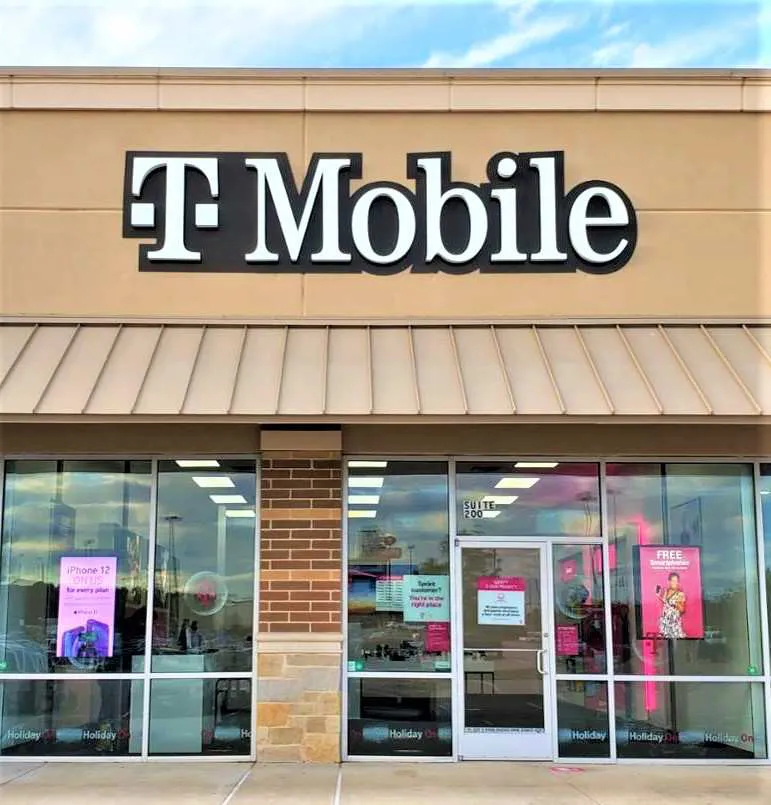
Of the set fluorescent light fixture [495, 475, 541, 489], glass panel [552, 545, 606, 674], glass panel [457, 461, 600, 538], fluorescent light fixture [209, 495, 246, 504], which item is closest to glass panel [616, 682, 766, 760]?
glass panel [552, 545, 606, 674]

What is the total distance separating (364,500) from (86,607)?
10.1 feet

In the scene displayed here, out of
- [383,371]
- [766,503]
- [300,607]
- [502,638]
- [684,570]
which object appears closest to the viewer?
[383,371]

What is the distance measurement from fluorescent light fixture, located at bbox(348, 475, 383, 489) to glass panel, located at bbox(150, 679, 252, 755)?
7.50 feet

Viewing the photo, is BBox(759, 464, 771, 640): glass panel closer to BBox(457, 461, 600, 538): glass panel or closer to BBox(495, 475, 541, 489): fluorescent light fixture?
BBox(457, 461, 600, 538): glass panel

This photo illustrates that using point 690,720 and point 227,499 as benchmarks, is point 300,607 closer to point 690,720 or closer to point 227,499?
point 227,499

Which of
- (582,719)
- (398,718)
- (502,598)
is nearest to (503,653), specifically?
(502,598)

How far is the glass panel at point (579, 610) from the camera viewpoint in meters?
9.41

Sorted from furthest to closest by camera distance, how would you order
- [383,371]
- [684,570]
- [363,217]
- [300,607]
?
1. [363,217]
2. [684,570]
3. [300,607]
4. [383,371]

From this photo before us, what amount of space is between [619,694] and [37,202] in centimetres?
815

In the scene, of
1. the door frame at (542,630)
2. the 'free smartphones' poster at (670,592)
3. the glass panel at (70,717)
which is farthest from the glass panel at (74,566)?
the 'free smartphones' poster at (670,592)

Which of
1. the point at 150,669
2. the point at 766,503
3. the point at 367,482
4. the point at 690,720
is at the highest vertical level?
the point at 367,482

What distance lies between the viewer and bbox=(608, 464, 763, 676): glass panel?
946 cm

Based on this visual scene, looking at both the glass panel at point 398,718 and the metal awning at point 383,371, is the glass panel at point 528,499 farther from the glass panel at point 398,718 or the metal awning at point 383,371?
the glass panel at point 398,718

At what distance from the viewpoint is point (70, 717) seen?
926 cm
